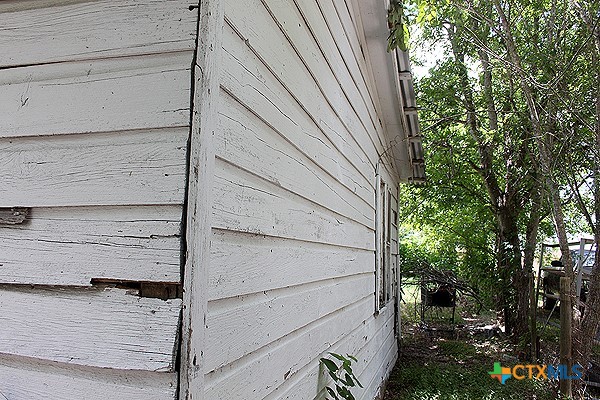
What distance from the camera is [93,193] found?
1402 mm

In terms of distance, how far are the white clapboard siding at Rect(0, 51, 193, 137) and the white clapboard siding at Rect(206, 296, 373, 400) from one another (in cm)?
80

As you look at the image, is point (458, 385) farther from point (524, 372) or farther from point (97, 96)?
point (97, 96)

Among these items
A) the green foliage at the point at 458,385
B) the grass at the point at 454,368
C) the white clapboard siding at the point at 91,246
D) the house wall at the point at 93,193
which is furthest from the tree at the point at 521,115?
the white clapboard siding at the point at 91,246

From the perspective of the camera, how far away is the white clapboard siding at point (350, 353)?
87.8 inches

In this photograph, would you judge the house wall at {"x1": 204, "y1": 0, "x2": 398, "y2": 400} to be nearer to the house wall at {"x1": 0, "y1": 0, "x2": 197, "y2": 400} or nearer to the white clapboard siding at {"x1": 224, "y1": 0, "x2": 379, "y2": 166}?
the white clapboard siding at {"x1": 224, "y1": 0, "x2": 379, "y2": 166}

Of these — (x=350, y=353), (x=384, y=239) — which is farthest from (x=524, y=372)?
(x=350, y=353)

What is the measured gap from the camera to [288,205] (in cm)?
222

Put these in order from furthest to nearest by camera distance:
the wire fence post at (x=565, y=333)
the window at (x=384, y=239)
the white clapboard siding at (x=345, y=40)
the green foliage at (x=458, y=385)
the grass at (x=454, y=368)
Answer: the grass at (x=454, y=368) → the green foliage at (x=458, y=385) → the window at (x=384, y=239) → the wire fence post at (x=565, y=333) → the white clapboard siding at (x=345, y=40)

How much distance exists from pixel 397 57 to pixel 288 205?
3.20m

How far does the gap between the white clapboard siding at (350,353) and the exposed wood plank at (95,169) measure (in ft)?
3.36

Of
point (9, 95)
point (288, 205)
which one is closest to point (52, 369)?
point (9, 95)

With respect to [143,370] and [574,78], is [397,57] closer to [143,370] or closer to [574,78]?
[574,78]

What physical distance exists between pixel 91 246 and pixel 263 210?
2.25 feet

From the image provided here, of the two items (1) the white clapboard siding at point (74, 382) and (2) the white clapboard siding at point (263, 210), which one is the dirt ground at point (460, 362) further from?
(1) the white clapboard siding at point (74, 382)
